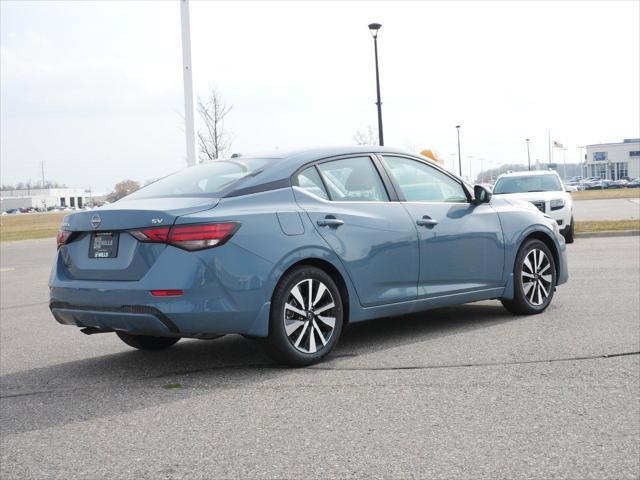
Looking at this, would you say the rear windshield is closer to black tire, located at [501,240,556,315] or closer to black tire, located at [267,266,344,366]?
black tire, located at [267,266,344,366]

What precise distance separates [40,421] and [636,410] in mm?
3451

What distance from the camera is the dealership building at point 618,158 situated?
479 ft

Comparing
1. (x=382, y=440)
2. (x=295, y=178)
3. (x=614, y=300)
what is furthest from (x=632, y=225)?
(x=382, y=440)

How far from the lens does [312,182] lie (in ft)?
22.2

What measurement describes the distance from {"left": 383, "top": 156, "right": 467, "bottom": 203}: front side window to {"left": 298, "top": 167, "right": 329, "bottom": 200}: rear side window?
2.85ft

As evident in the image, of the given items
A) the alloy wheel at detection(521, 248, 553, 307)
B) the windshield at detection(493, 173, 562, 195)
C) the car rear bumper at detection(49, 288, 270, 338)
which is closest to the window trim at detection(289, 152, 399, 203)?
the car rear bumper at detection(49, 288, 270, 338)

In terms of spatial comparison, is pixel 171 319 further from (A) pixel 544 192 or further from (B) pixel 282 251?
(A) pixel 544 192

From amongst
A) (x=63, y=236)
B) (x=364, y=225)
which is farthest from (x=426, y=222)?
(x=63, y=236)

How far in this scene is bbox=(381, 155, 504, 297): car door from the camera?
732 centimetres

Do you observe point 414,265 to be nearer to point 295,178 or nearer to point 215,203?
point 295,178

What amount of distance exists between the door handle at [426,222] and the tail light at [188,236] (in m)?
2.01

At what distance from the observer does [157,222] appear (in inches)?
231

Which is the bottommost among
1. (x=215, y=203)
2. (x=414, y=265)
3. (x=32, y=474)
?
(x=32, y=474)

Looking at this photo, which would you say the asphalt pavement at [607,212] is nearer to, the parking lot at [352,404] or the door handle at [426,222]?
the door handle at [426,222]
